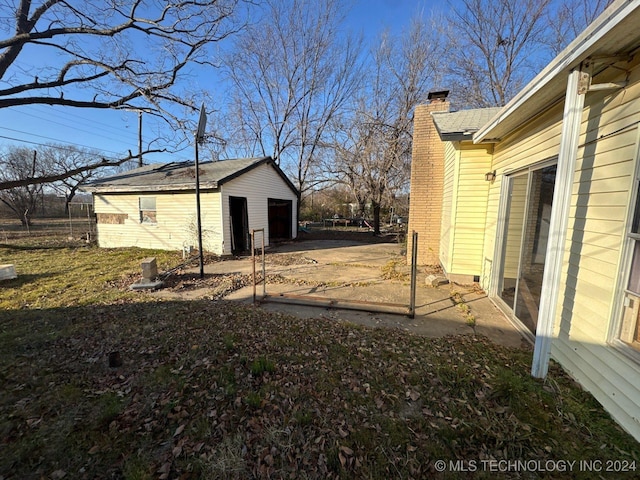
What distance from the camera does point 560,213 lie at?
102 inches

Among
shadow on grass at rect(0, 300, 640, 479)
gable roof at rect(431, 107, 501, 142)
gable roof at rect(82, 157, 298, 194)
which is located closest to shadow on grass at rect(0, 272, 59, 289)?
shadow on grass at rect(0, 300, 640, 479)

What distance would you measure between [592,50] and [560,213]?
133 cm

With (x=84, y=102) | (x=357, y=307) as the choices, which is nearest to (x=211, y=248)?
(x=357, y=307)

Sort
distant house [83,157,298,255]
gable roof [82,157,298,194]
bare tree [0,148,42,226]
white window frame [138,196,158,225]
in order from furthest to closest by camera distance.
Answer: bare tree [0,148,42,226] < white window frame [138,196,158,225] < distant house [83,157,298,255] < gable roof [82,157,298,194]

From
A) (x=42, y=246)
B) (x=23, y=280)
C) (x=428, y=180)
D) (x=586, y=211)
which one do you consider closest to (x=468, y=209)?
(x=428, y=180)

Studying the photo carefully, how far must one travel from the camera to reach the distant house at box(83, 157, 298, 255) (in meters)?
10.2

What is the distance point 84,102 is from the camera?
11.5 meters

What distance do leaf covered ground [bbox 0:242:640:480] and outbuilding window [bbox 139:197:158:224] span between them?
25.8 feet

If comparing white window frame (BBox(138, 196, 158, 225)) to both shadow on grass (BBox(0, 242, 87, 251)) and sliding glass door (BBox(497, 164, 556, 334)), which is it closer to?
shadow on grass (BBox(0, 242, 87, 251))

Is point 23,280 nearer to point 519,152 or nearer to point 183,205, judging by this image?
point 183,205

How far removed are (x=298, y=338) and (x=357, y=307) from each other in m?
1.39

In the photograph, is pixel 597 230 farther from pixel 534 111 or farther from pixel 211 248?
pixel 211 248

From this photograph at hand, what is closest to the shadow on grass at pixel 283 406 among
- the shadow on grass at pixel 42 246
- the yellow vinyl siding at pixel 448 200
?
the yellow vinyl siding at pixel 448 200

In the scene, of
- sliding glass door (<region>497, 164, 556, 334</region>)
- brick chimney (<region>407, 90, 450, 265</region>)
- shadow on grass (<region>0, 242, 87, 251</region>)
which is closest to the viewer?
sliding glass door (<region>497, 164, 556, 334</region>)
